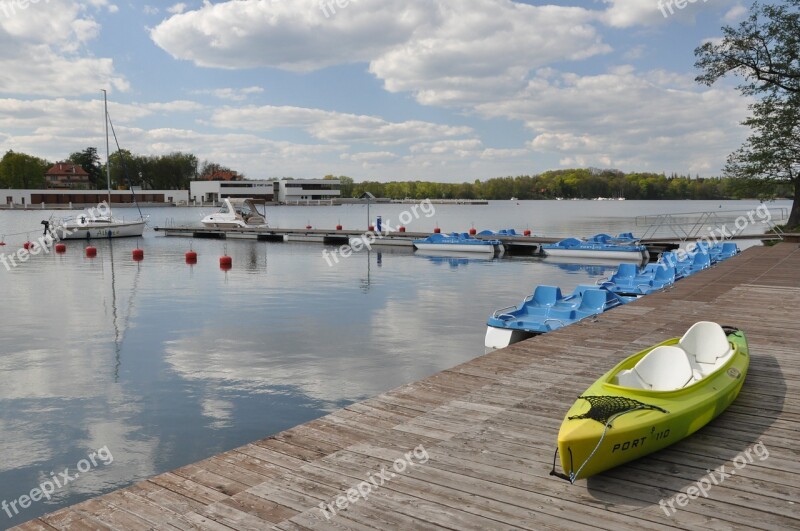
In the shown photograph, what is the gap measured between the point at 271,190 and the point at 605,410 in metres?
175

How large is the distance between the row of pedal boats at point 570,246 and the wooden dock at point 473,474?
31.6 m

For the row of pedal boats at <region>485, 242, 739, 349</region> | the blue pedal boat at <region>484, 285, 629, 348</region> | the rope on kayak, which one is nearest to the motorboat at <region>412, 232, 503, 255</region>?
the row of pedal boats at <region>485, 242, 739, 349</region>

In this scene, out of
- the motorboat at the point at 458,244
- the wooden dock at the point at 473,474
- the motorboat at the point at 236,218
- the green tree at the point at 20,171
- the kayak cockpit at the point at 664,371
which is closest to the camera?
the wooden dock at the point at 473,474

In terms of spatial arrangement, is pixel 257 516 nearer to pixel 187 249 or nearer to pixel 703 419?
pixel 703 419

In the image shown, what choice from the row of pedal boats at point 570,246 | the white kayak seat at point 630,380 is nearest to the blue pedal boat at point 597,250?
the row of pedal boats at point 570,246

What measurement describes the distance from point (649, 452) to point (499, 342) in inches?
373

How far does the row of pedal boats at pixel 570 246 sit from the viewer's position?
41.5m

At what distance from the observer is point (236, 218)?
68.6 metres

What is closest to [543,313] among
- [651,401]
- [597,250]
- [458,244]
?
[651,401]

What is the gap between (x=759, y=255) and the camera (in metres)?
29.1

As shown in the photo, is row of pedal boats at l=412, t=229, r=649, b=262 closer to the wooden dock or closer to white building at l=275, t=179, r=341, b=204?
the wooden dock

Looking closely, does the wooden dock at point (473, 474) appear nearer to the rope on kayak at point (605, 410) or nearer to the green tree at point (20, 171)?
the rope on kayak at point (605, 410)

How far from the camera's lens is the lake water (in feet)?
37.7

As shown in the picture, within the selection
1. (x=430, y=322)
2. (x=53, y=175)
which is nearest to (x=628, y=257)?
(x=430, y=322)
